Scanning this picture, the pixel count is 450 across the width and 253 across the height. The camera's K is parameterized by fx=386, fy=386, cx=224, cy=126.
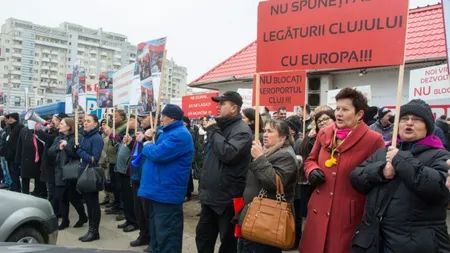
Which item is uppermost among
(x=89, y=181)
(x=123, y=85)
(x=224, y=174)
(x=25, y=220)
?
(x=123, y=85)

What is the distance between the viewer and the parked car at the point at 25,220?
430 centimetres

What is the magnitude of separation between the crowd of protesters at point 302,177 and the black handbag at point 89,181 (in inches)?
5.6

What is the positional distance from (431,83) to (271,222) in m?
5.49

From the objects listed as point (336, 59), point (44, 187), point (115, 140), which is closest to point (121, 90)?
point (115, 140)

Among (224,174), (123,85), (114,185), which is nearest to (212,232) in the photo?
(224,174)

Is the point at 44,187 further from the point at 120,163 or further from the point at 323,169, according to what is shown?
the point at 323,169

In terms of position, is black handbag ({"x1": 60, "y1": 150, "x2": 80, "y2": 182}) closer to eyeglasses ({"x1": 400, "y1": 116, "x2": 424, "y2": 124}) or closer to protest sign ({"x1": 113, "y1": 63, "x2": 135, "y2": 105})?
protest sign ({"x1": 113, "y1": 63, "x2": 135, "y2": 105})

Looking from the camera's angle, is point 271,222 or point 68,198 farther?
point 68,198

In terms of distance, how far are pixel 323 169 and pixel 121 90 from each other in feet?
17.5

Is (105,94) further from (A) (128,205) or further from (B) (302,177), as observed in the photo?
(B) (302,177)

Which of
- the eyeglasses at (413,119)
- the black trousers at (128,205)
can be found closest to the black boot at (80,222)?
the black trousers at (128,205)

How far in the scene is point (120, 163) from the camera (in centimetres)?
665

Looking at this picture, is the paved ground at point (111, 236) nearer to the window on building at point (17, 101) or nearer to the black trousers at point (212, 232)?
the black trousers at point (212, 232)

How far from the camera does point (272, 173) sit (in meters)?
3.35
